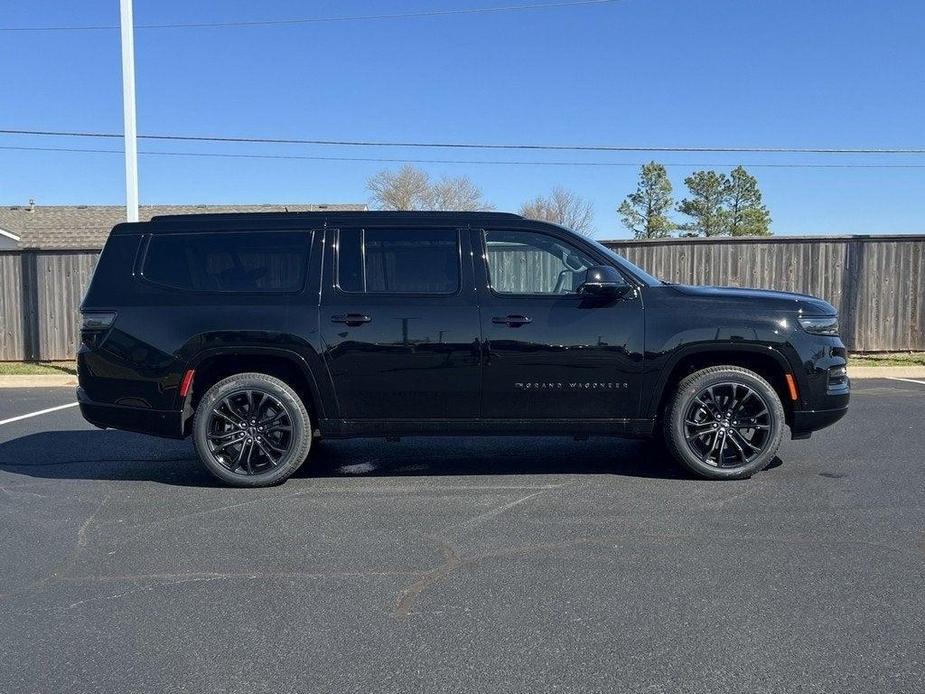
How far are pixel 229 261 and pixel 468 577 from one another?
10.2 ft

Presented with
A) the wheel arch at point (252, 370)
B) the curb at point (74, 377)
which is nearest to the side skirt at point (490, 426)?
the wheel arch at point (252, 370)

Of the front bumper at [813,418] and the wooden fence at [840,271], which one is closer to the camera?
the front bumper at [813,418]

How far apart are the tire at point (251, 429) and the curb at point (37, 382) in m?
7.32

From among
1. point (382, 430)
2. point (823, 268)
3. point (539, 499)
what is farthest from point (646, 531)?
point (823, 268)

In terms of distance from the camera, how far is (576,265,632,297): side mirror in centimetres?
554

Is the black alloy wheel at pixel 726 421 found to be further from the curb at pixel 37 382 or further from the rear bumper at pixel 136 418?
the curb at pixel 37 382

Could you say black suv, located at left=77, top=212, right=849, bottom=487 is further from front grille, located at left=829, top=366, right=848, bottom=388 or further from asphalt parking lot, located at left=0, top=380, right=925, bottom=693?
asphalt parking lot, located at left=0, top=380, right=925, bottom=693

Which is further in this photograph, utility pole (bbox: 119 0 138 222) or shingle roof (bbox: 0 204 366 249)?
shingle roof (bbox: 0 204 366 249)

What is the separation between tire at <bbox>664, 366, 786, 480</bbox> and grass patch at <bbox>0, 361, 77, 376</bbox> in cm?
1064

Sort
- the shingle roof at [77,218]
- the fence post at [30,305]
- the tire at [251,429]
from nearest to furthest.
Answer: the tire at [251,429] < the fence post at [30,305] < the shingle roof at [77,218]

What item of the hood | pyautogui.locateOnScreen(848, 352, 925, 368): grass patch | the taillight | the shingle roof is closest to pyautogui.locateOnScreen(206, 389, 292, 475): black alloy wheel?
the taillight

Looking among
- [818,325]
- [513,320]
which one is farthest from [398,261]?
[818,325]

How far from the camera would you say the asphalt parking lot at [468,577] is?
10.2 feet

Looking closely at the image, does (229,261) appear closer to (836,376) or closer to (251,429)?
(251,429)
